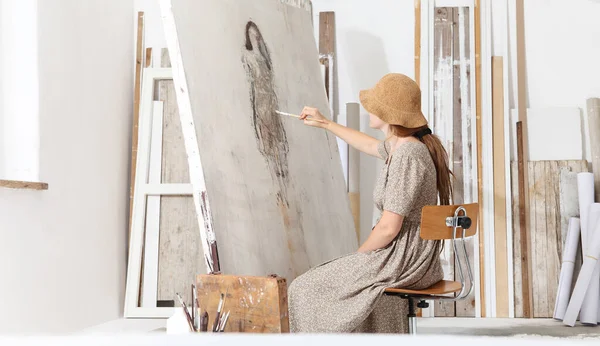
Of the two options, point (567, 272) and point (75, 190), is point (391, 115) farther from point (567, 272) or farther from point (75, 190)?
point (567, 272)

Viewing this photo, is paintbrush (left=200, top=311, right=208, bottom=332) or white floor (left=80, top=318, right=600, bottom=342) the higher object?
paintbrush (left=200, top=311, right=208, bottom=332)

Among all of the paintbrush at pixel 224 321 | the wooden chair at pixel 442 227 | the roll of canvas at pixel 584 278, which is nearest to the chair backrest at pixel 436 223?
the wooden chair at pixel 442 227

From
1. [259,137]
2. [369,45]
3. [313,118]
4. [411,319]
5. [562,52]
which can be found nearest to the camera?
[411,319]

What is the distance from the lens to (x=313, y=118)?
10.4ft

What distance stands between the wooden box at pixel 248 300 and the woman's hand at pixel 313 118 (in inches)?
39.2

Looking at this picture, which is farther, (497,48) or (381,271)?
(497,48)

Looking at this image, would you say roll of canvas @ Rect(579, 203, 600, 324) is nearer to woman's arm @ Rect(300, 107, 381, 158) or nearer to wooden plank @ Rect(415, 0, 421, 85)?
wooden plank @ Rect(415, 0, 421, 85)

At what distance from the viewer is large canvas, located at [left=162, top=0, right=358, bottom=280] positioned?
8.53ft

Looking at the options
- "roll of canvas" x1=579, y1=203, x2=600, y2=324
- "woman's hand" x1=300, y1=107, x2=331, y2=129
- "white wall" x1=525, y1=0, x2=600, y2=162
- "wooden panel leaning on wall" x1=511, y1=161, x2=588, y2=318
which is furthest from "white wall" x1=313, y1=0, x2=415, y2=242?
"woman's hand" x1=300, y1=107, x2=331, y2=129

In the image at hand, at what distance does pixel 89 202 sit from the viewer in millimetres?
4133

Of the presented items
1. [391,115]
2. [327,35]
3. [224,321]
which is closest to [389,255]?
[391,115]

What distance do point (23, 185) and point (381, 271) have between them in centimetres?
182

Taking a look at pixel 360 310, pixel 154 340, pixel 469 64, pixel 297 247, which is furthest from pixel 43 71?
pixel 154 340

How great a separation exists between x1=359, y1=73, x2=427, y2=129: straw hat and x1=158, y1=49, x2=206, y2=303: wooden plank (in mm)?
2093
